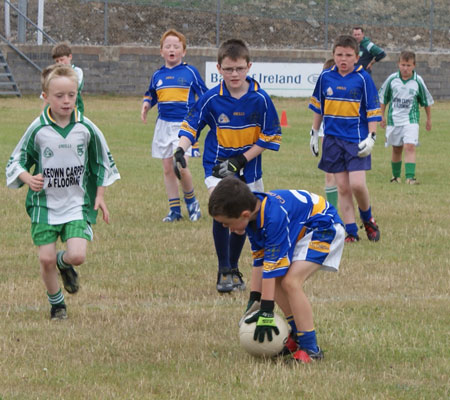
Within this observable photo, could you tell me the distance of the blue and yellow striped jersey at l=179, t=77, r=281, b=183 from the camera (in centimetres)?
755

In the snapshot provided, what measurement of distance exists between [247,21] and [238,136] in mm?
30688

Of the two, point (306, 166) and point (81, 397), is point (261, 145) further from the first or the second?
point (306, 166)

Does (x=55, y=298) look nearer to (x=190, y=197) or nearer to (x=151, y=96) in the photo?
(x=190, y=197)

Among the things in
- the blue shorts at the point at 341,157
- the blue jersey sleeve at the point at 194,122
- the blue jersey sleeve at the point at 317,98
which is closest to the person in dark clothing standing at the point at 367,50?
the blue jersey sleeve at the point at 317,98

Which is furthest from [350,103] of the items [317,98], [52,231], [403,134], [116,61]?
[116,61]

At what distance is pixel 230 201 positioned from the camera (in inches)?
195

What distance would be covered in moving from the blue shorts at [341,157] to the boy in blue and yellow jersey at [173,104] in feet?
6.20

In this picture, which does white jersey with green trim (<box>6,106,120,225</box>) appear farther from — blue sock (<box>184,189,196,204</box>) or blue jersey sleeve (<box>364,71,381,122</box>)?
blue sock (<box>184,189,196,204</box>)

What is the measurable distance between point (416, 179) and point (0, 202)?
6.69m

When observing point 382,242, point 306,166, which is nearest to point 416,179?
point 306,166

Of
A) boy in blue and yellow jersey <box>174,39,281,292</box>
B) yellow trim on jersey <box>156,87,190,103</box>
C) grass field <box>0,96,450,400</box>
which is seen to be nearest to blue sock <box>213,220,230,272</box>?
boy in blue and yellow jersey <box>174,39,281,292</box>

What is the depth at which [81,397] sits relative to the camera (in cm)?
475

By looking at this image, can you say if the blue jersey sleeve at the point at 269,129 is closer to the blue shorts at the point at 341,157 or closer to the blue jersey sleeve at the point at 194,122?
the blue jersey sleeve at the point at 194,122

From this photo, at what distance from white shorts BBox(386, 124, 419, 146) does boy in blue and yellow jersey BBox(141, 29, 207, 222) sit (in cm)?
460
